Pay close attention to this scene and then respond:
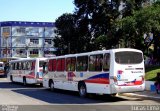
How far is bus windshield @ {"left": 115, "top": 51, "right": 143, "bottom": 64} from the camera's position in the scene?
819 inches

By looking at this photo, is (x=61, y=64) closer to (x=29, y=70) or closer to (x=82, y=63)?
(x=82, y=63)

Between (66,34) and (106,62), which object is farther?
(66,34)

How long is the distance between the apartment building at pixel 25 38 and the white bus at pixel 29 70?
204 feet

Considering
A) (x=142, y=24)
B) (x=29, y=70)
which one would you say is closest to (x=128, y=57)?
(x=29, y=70)

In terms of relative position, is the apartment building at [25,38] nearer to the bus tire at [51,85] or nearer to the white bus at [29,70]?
the white bus at [29,70]

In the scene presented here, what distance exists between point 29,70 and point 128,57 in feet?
52.1

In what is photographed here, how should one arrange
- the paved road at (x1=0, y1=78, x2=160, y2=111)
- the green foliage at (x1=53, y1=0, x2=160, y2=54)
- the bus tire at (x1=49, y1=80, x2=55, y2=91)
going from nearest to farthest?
the paved road at (x1=0, y1=78, x2=160, y2=111)
the bus tire at (x1=49, y1=80, x2=55, y2=91)
the green foliage at (x1=53, y1=0, x2=160, y2=54)

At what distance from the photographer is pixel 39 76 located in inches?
1325

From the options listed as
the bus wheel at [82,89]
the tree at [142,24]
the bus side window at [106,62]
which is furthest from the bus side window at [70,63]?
the tree at [142,24]

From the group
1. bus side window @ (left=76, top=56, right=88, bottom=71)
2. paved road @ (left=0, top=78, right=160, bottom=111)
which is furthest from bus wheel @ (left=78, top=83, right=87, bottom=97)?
bus side window @ (left=76, top=56, right=88, bottom=71)

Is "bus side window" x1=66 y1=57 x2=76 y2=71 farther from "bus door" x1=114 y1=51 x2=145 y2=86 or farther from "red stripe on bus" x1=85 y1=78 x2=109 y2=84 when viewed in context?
"bus door" x1=114 y1=51 x2=145 y2=86

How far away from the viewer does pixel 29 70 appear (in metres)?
35.3

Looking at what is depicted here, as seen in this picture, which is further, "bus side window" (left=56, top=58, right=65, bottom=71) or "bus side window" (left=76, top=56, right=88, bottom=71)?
"bus side window" (left=56, top=58, right=65, bottom=71)

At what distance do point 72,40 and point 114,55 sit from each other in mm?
32509
